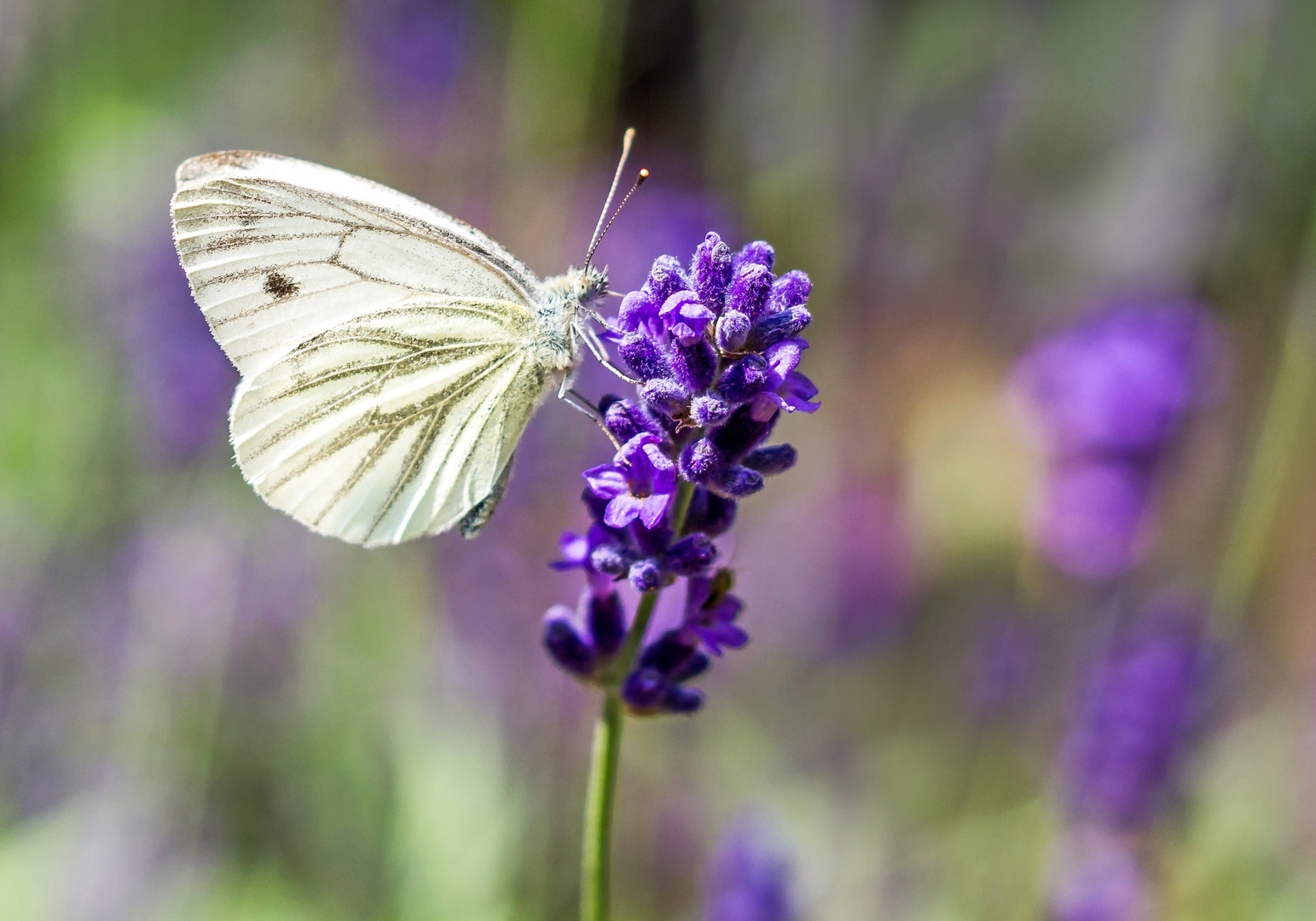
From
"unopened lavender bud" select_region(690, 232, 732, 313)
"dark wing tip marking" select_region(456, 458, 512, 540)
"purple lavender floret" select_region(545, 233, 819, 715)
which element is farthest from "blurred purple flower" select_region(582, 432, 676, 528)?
"dark wing tip marking" select_region(456, 458, 512, 540)

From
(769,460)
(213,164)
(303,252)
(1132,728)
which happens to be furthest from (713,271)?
(1132,728)

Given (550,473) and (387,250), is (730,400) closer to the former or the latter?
(387,250)

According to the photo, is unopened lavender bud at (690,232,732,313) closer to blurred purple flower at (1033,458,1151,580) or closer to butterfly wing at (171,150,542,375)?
butterfly wing at (171,150,542,375)

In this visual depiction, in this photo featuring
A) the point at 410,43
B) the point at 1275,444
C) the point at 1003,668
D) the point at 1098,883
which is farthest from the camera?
the point at 410,43

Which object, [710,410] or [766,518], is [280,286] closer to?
[710,410]

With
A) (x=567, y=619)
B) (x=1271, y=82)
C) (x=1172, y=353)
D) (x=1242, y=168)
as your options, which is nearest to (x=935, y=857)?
(x=1172, y=353)

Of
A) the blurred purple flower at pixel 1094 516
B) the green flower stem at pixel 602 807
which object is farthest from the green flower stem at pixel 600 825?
the blurred purple flower at pixel 1094 516
